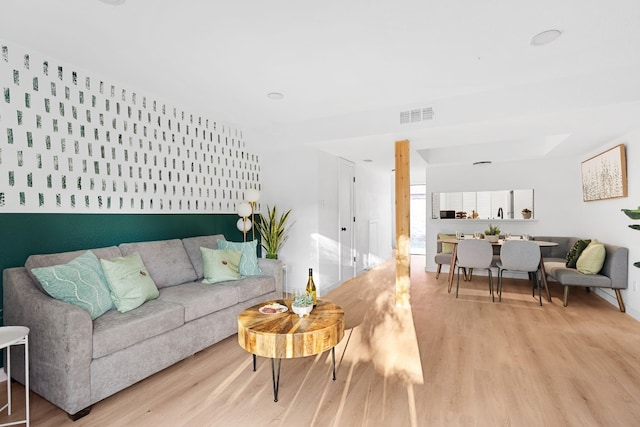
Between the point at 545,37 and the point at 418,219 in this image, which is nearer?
the point at 545,37

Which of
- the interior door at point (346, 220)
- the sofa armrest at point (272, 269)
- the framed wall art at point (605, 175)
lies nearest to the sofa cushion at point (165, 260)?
the sofa armrest at point (272, 269)

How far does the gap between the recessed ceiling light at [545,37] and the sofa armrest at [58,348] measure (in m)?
3.78

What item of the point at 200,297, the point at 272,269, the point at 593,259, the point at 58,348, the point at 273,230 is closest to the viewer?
the point at 58,348

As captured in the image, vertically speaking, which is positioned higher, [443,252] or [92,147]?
[92,147]

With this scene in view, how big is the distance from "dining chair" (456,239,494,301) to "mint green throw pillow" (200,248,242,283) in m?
3.18

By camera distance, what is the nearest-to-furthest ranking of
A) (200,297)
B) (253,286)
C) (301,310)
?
(301,310) < (200,297) < (253,286)

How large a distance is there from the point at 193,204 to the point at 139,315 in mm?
1971

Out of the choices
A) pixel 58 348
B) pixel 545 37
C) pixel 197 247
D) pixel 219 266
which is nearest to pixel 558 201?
pixel 545 37

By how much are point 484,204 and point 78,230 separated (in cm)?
642

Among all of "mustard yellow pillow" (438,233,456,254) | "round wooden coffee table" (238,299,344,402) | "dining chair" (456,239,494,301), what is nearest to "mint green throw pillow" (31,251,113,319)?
"round wooden coffee table" (238,299,344,402)

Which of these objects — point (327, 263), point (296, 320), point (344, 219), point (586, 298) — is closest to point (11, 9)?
point (296, 320)

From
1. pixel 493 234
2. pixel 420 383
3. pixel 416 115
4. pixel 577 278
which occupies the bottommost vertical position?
pixel 420 383

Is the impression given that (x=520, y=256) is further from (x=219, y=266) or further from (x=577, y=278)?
(x=219, y=266)

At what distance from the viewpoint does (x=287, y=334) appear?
6.55 ft
